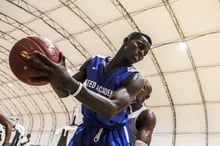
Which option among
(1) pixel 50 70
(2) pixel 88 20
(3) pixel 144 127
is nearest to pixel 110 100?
(1) pixel 50 70

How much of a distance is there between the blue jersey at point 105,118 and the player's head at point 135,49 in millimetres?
70

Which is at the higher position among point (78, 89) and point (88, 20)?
point (88, 20)

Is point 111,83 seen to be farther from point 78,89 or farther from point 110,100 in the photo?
point 78,89

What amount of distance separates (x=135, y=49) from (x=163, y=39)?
11197 mm

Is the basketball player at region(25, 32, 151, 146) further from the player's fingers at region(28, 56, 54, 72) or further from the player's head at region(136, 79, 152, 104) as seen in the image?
the player's head at region(136, 79, 152, 104)

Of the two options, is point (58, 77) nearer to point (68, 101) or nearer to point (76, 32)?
point (76, 32)

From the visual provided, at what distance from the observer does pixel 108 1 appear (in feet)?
41.9

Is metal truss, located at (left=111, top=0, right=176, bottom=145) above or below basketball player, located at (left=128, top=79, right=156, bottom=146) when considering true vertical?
above

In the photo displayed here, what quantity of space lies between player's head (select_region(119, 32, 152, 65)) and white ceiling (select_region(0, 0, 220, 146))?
9.58 meters

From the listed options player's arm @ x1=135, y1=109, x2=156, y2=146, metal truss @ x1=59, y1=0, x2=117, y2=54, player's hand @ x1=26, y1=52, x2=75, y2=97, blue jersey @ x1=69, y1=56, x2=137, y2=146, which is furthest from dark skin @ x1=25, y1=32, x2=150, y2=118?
metal truss @ x1=59, y1=0, x2=117, y2=54

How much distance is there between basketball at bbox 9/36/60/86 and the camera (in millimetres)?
1567

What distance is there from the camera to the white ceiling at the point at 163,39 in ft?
39.5

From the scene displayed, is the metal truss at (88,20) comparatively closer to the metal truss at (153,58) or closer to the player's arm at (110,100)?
the metal truss at (153,58)

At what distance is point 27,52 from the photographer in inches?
61.7
